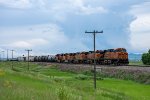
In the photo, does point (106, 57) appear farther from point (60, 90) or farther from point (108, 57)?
point (60, 90)

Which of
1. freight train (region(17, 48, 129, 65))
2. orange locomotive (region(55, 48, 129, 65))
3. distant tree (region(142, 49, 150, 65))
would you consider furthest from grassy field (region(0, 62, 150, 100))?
distant tree (region(142, 49, 150, 65))

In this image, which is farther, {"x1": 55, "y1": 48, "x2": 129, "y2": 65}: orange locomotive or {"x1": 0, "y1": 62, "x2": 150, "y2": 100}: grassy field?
{"x1": 55, "y1": 48, "x2": 129, "y2": 65}: orange locomotive

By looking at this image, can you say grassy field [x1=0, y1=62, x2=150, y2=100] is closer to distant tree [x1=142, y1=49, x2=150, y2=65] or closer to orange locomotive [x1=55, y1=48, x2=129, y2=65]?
orange locomotive [x1=55, y1=48, x2=129, y2=65]

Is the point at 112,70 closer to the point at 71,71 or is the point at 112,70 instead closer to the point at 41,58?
the point at 71,71

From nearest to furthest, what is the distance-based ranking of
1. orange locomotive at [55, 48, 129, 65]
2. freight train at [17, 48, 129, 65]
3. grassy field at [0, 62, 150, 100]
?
grassy field at [0, 62, 150, 100] < orange locomotive at [55, 48, 129, 65] < freight train at [17, 48, 129, 65]

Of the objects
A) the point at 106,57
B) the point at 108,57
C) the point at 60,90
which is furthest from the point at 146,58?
the point at 60,90

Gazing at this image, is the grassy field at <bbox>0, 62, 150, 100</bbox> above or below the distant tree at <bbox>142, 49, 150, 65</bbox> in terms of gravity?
below

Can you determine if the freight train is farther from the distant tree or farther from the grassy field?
the grassy field

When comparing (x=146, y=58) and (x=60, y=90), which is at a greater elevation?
(x=146, y=58)

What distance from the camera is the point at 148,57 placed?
90.1 metres

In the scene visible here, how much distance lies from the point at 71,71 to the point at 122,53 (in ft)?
34.7

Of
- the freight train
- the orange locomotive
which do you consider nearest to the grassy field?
the orange locomotive

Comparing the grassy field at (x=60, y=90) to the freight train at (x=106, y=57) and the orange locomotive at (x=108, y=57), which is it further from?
the freight train at (x=106, y=57)

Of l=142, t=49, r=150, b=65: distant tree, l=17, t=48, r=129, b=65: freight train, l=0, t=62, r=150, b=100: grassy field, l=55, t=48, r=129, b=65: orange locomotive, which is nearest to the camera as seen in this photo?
l=0, t=62, r=150, b=100: grassy field
